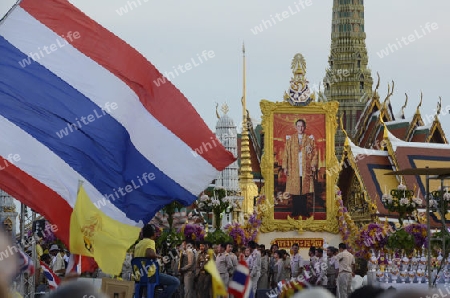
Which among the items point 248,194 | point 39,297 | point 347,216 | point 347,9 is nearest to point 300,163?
point 347,216

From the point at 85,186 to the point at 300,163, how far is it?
76.4 feet

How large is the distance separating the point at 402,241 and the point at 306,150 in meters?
10.00

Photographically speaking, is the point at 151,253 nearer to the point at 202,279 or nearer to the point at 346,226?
the point at 202,279

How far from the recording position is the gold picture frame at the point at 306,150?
3581 centimetres

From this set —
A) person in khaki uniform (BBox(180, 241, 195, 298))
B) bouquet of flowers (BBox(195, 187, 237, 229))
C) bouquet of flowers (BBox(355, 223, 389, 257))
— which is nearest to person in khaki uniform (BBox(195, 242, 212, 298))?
person in khaki uniform (BBox(180, 241, 195, 298))

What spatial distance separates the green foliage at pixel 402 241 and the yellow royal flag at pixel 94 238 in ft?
50.9

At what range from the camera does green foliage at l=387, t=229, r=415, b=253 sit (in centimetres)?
2623

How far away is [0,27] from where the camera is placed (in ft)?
44.5

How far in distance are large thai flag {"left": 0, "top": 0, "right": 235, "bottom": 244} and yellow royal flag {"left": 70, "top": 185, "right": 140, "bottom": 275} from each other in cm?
129

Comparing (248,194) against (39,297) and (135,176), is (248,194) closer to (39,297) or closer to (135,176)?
(39,297)

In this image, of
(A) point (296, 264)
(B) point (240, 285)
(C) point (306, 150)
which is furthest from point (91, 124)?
(C) point (306, 150)

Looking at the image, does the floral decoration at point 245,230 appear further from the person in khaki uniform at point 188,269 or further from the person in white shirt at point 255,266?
the person in khaki uniform at point 188,269

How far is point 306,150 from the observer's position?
36.0m

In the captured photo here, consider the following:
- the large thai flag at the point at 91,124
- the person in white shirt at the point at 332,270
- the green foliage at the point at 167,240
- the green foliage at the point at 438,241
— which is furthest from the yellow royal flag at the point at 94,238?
the green foliage at the point at 167,240
